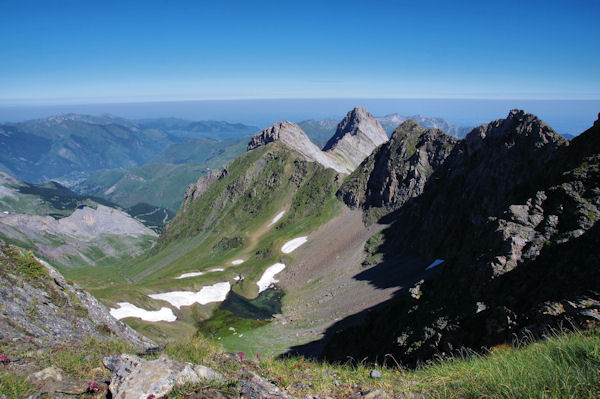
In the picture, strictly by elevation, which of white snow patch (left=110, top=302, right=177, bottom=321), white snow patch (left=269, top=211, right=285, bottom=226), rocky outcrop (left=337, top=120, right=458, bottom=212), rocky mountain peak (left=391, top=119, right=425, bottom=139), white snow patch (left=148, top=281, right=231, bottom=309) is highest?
rocky mountain peak (left=391, top=119, right=425, bottom=139)

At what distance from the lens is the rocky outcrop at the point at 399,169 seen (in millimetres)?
111250

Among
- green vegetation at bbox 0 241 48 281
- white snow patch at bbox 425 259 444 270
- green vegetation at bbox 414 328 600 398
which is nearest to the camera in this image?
green vegetation at bbox 414 328 600 398

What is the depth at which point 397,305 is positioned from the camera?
36.5 metres

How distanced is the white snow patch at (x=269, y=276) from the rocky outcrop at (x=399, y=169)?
3774cm

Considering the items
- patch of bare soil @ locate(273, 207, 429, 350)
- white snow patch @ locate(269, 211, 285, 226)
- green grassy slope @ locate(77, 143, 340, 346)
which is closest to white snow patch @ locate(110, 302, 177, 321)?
green grassy slope @ locate(77, 143, 340, 346)

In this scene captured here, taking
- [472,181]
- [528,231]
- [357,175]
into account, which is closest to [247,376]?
[528,231]

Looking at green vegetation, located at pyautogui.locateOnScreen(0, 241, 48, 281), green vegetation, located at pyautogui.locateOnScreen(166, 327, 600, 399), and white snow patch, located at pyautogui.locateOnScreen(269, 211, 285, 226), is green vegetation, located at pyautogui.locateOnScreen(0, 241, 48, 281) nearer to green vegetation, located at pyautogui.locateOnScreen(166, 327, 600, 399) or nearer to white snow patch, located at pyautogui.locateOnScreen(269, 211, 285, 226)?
green vegetation, located at pyautogui.locateOnScreen(166, 327, 600, 399)

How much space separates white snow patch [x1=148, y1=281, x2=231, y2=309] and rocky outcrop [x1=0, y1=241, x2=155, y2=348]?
74.2 m

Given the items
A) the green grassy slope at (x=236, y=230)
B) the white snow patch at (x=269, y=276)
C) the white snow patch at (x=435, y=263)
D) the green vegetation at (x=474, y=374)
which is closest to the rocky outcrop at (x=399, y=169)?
the green grassy slope at (x=236, y=230)

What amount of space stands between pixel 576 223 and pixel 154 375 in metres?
27.0

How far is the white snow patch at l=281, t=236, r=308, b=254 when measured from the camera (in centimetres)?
12056

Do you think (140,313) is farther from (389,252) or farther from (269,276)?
(389,252)

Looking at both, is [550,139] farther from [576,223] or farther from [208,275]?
[208,275]

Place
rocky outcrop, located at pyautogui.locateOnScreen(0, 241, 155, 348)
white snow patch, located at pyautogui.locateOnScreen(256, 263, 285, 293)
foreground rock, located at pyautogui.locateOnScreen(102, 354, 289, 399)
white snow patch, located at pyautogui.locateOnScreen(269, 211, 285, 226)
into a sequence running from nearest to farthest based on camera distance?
foreground rock, located at pyautogui.locateOnScreen(102, 354, 289, 399) < rocky outcrop, located at pyautogui.locateOnScreen(0, 241, 155, 348) < white snow patch, located at pyautogui.locateOnScreen(256, 263, 285, 293) < white snow patch, located at pyautogui.locateOnScreen(269, 211, 285, 226)
